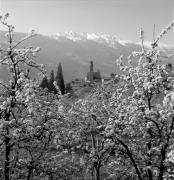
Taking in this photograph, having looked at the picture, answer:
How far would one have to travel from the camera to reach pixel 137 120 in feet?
47.4

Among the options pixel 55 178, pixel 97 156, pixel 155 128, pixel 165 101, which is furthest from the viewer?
pixel 97 156

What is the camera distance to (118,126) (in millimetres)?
14992

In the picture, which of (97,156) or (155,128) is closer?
(155,128)

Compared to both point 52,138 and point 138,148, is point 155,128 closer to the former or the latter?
point 138,148

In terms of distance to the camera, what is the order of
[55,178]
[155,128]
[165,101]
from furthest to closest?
[55,178]
[155,128]
[165,101]

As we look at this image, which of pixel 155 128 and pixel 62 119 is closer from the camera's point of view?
pixel 155 128

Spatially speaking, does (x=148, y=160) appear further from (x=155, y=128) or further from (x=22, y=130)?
(x=22, y=130)

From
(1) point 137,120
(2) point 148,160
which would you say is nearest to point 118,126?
(1) point 137,120

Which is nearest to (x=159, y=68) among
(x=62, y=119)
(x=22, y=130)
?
(x=62, y=119)

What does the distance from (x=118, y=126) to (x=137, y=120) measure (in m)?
0.95

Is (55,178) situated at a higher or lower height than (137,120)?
lower

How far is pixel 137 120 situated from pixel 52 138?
4.57 m

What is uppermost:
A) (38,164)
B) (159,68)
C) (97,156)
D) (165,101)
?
(159,68)

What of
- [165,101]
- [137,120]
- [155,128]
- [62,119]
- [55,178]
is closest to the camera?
[165,101]
